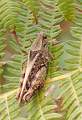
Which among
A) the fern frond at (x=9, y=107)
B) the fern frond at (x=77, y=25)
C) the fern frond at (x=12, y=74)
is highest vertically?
the fern frond at (x=77, y=25)

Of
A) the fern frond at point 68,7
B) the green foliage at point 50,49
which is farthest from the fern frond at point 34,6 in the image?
the fern frond at point 68,7

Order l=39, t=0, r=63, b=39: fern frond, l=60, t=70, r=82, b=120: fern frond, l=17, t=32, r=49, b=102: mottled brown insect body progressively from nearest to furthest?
l=60, t=70, r=82, b=120: fern frond → l=17, t=32, r=49, b=102: mottled brown insect body → l=39, t=0, r=63, b=39: fern frond

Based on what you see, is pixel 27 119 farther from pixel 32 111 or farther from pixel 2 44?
pixel 2 44

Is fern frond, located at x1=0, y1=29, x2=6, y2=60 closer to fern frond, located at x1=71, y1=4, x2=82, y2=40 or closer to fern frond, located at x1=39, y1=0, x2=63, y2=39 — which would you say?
fern frond, located at x1=39, y1=0, x2=63, y2=39

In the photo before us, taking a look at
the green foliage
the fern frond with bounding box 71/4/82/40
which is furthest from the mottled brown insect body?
the fern frond with bounding box 71/4/82/40

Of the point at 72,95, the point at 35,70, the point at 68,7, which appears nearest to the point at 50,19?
the point at 68,7

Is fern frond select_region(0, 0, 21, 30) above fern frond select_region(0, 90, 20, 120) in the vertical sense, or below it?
above

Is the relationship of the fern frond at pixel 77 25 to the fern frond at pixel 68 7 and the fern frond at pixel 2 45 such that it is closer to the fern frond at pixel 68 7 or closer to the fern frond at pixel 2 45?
the fern frond at pixel 68 7

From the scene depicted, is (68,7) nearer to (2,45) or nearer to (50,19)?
(50,19)
